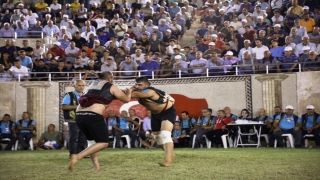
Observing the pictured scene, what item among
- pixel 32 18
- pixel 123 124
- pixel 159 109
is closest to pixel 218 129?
pixel 123 124

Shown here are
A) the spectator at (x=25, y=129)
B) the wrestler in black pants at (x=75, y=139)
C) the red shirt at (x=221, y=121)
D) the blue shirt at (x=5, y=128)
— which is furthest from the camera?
the blue shirt at (x=5, y=128)

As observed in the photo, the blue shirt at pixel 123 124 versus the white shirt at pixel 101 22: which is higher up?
the white shirt at pixel 101 22

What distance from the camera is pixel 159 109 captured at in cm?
1309

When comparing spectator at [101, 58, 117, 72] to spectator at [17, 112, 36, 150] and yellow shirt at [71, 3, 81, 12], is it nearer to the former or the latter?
spectator at [17, 112, 36, 150]

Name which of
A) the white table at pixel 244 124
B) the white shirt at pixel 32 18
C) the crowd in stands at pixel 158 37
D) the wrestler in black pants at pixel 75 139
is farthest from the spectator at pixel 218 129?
the white shirt at pixel 32 18

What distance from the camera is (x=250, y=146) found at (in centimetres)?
2109

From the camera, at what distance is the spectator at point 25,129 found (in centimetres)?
2297

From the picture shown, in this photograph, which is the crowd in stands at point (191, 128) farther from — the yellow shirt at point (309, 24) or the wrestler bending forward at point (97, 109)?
the wrestler bending forward at point (97, 109)

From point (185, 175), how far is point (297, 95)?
39.1ft

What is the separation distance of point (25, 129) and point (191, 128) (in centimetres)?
601

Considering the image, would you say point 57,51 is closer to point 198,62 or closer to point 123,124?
point 123,124

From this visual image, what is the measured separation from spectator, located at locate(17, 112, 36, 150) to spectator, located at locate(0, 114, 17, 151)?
0.21m

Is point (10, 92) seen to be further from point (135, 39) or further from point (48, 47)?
point (135, 39)

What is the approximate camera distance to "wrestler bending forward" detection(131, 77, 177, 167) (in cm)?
1267
